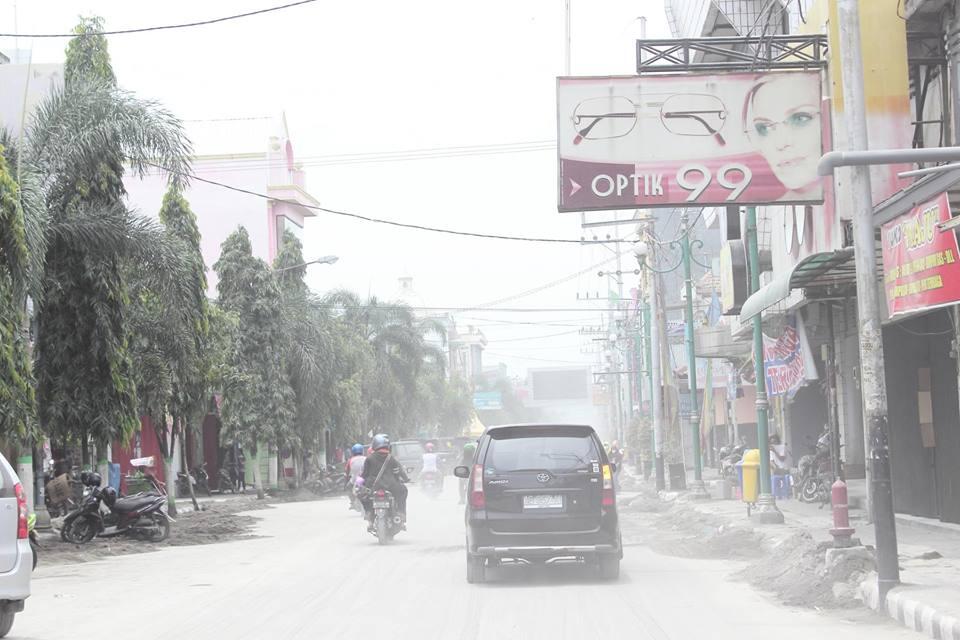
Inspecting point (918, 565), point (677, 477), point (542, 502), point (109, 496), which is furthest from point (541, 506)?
point (677, 477)

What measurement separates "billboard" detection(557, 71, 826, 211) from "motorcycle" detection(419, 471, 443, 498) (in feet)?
71.7

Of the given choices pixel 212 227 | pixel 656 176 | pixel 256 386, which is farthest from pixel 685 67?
pixel 212 227

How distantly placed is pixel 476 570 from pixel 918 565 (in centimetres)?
473

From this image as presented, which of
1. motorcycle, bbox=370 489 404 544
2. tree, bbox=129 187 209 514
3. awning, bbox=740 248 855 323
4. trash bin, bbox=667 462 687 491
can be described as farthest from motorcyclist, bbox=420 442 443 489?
awning, bbox=740 248 855 323

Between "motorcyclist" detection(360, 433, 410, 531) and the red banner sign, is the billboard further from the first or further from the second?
"motorcyclist" detection(360, 433, 410, 531)

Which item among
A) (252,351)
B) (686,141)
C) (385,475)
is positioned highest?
(686,141)

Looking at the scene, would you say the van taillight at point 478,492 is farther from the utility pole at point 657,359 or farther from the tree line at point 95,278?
the utility pole at point 657,359

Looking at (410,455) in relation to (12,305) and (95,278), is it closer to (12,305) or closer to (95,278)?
(95,278)

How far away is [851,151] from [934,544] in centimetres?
665

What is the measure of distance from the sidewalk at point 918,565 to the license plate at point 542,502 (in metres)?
3.34

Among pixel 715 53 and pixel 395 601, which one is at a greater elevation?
pixel 715 53

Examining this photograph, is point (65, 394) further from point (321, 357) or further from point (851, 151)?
point (321, 357)

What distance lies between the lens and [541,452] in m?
13.9

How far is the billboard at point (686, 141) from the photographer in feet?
58.5
